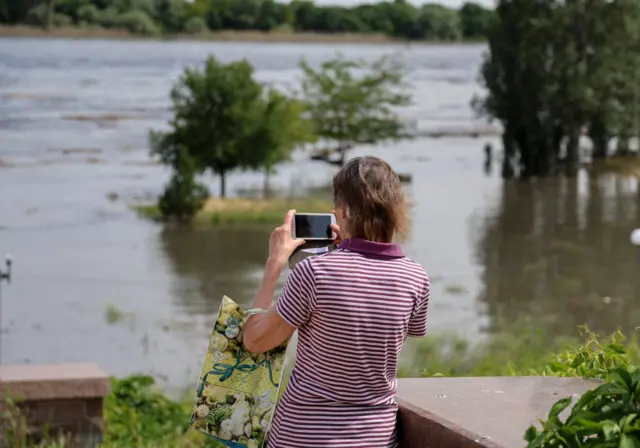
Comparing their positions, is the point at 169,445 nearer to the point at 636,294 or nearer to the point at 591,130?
the point at 636,294

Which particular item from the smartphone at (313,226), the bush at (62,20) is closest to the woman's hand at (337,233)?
the smartphone at (313,226)

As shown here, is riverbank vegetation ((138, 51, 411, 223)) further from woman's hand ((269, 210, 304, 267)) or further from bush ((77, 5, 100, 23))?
woman's hand ((269, 210, 304, 267))

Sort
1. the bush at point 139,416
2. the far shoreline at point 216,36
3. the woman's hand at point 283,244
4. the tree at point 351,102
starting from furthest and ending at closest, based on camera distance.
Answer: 1. the far shoreline at point 216,36
2. the tree at point 351,102
3. the bush at point 139,416
4. the woman's hand at point 283,244

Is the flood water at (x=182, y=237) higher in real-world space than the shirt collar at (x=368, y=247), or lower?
lower

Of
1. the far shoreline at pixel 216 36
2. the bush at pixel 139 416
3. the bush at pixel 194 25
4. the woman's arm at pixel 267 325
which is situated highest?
the woman's arm at pixel 267 325

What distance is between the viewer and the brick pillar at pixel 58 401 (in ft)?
19.8

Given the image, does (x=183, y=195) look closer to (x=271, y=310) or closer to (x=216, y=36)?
(x=216, y=36)

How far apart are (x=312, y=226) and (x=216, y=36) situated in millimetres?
99926

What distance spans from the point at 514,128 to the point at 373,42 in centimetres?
4756

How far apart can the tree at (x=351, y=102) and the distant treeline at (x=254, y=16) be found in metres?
19.1

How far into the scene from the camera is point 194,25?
9781 centimetres

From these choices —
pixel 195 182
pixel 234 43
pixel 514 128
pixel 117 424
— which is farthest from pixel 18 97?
pixel 117 424

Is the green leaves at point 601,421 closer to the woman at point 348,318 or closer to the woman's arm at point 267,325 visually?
the woman at point 348,318

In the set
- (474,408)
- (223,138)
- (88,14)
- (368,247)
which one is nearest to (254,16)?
(88,14)
